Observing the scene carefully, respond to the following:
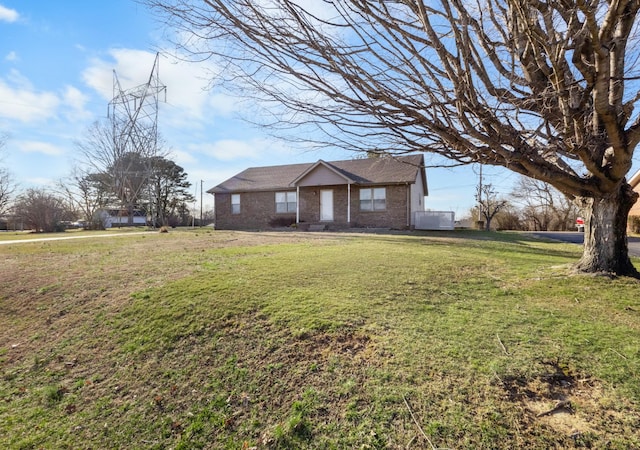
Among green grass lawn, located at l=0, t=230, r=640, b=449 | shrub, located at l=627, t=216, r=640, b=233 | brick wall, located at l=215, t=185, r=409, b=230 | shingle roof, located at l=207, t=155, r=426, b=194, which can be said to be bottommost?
green grass lawn, located at l=0, t=230, r=640, b=449

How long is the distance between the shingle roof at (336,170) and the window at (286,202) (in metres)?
0.59

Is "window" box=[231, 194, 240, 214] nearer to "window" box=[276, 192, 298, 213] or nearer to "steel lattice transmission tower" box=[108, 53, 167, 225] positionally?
"window" box=[276, 192, 298, 213]

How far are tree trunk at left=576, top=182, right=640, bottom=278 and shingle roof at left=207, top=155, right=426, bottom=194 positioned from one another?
37.7 feet

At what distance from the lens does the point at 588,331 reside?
10.2 ft

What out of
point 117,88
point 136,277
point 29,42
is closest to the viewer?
point 136,277

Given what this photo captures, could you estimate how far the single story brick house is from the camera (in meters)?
17.8

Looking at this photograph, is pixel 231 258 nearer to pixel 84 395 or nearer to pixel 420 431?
pixel 84 395

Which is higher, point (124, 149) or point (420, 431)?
point (124, 149)

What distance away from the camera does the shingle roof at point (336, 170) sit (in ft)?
58.5

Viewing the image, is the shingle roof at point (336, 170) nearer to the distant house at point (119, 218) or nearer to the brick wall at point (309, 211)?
the brick wall at point (309, 211)

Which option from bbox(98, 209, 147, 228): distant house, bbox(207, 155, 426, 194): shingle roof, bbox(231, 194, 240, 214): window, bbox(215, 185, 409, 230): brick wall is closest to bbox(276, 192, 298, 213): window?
bbox(215, 185, 409, 230): brick wall

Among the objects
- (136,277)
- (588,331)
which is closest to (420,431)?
(588,331)

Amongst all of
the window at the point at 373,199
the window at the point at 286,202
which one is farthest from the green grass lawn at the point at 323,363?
the window at the point at 286,202

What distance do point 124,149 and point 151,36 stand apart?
32900 millimetres
